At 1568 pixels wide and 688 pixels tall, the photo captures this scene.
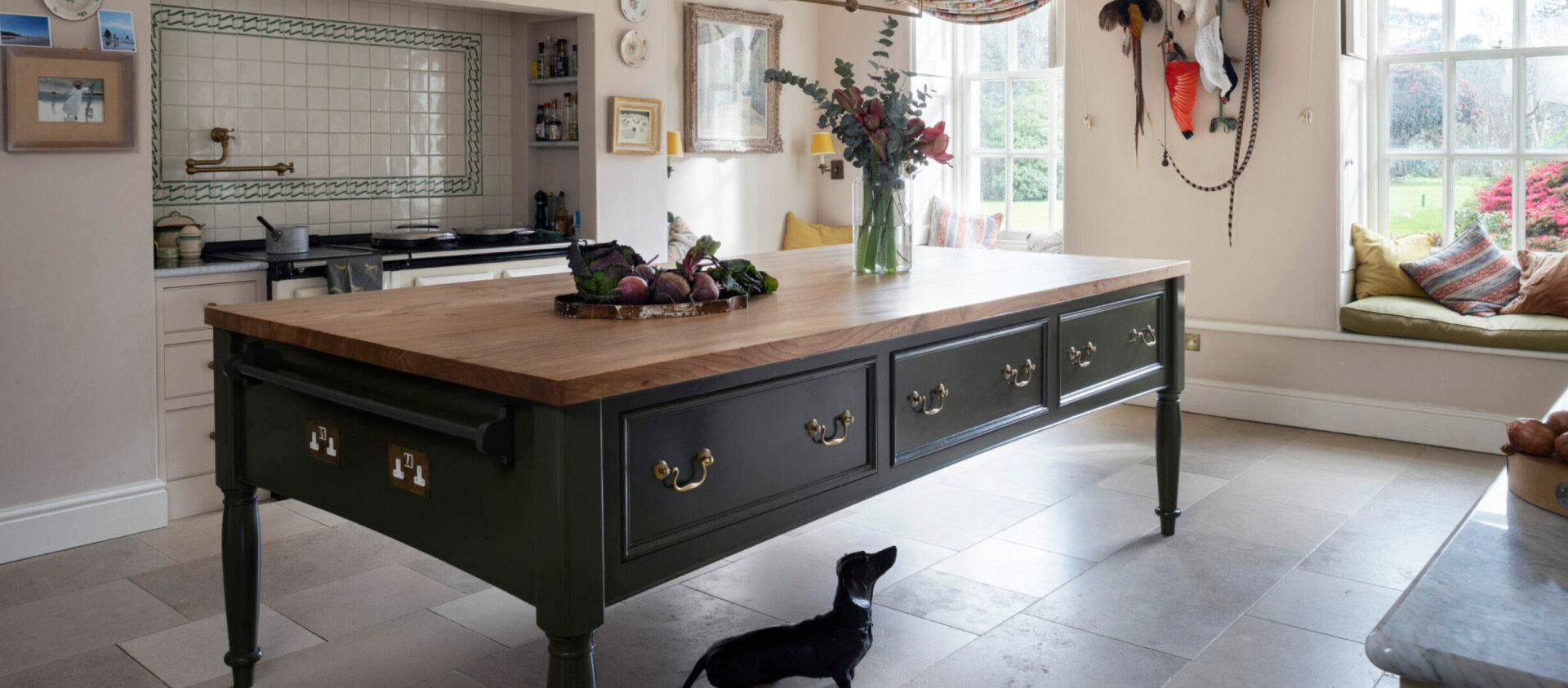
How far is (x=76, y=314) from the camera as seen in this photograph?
374cm

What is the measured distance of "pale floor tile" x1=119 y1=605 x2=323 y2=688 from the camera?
2789 millimetres

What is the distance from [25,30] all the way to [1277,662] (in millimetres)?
3949

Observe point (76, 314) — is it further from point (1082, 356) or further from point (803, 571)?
point (1082, 356)

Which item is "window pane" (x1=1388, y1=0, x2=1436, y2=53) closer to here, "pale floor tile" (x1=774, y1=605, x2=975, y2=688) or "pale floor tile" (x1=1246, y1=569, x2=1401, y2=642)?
"pale floor tile" (x1=1246, y1=569, x2=1401, y2=642)

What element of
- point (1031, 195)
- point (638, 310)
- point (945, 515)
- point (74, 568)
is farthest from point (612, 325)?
point (1031, 195)

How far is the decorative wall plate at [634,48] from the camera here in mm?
5566

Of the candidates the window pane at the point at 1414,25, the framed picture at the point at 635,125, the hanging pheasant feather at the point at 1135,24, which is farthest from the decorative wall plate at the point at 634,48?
the window pane at the point at 1414,25

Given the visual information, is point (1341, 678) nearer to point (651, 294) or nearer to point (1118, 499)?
point (1118, 499)

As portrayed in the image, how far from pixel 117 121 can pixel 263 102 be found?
3.73ft

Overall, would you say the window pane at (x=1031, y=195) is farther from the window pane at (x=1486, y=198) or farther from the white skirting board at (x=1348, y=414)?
the window pane at (x=1486, y=198)

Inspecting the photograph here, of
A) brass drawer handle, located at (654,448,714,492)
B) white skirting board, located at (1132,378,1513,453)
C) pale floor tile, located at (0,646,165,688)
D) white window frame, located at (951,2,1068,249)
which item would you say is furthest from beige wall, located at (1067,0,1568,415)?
pale floor tile, located at (0,646,165,688)

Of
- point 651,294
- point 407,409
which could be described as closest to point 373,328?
point 407,409

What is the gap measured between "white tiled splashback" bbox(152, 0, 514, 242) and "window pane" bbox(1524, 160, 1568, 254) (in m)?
4.67

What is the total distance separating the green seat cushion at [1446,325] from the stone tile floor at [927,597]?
0.57 metres
